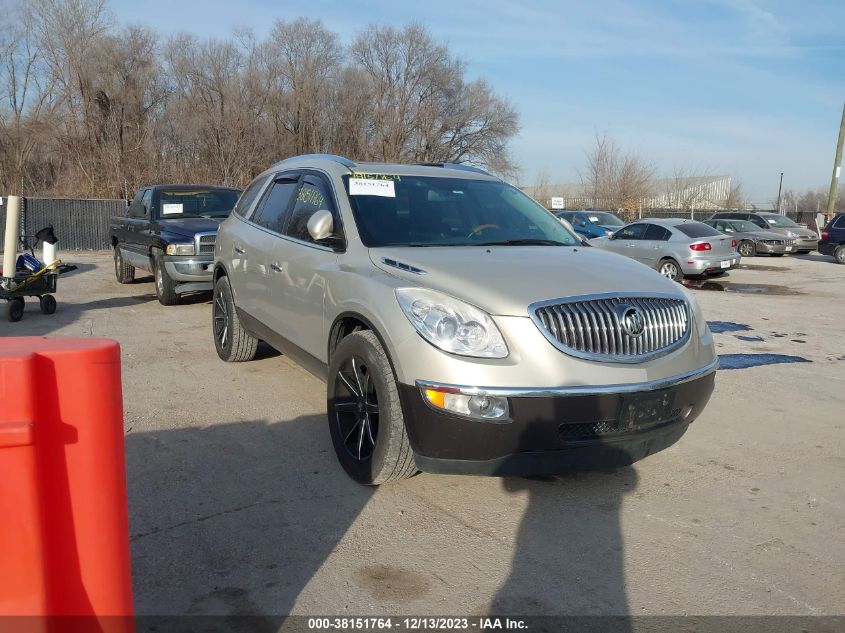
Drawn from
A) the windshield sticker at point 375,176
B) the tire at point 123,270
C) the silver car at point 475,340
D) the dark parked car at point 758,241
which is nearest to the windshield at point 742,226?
the dark parked car at point 758,241

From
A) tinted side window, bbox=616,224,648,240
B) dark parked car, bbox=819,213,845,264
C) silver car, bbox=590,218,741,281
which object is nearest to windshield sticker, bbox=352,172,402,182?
silver car, bbox=590,218,741,281

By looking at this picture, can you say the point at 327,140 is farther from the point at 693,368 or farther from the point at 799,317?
the point at 693,368

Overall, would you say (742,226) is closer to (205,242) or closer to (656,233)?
(656,233)

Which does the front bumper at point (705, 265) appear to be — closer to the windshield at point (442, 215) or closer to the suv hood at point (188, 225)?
the suv hood at point (188, 225)

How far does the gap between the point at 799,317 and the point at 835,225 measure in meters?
14.1

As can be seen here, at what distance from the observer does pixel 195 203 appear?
11203mm

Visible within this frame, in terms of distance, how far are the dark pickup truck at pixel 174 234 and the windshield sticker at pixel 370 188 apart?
494 cm

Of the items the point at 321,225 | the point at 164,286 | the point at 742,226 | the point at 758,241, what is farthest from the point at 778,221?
the point at 321,225

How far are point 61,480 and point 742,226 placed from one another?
26903 millimetres

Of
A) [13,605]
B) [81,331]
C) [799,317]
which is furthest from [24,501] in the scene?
[799,317]

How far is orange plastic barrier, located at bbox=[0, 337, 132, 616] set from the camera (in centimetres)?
198

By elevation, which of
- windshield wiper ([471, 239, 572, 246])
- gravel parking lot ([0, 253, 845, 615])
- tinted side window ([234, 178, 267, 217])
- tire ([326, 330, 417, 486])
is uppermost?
tinted side window ([234, 178, 267, 217])

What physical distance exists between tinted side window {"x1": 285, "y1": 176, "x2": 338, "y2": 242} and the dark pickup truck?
4.23 m

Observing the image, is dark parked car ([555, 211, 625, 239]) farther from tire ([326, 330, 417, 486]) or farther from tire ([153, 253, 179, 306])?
tire ([326, 330, 417, 486])
